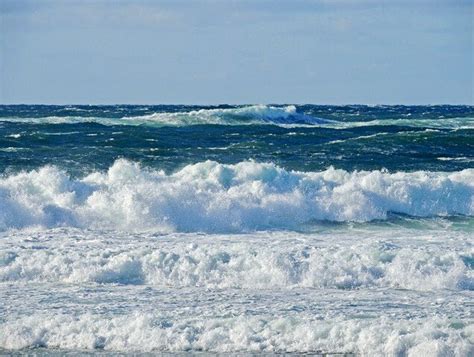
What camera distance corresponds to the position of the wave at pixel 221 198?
1583 cm

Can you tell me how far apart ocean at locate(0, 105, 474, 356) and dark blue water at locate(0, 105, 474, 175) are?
0.48 metres

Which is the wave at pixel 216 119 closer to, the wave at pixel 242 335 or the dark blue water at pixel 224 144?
the dark blue water at pixel 224 144

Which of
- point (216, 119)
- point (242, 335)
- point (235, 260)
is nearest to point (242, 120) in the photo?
point (216, 119)

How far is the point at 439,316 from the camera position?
32.6 feet

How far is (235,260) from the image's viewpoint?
40.2ft

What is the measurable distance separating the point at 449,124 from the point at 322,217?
1168 inches

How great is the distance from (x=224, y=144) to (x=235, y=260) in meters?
18.9

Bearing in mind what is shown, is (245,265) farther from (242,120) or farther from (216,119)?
(242,120)

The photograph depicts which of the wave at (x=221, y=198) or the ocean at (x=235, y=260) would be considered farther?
the wave at (x=221, y=198)

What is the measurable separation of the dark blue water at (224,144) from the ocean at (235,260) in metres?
0.48

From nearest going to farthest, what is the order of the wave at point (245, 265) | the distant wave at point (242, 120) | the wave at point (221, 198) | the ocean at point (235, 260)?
the ocean at point (235, 260)
the wave at point (245, 265)
the wave at point (221, 198)
the distant wave at point (242, 120)

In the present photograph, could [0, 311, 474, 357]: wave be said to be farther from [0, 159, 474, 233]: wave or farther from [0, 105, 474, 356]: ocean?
[0, 159, 474, 233]: wave

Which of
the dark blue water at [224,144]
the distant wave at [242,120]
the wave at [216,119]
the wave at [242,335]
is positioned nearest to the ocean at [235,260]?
the wave at [242,335]

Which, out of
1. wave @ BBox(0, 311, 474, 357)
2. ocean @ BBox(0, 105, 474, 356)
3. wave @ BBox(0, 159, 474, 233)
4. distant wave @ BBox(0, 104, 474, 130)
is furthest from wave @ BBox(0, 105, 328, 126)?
wave @ BBox(0, 311, 474, 357)
